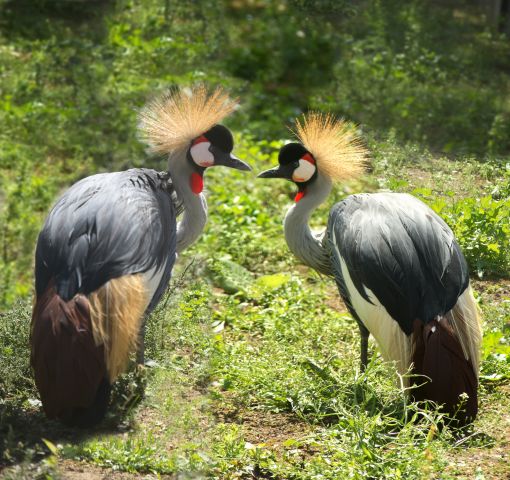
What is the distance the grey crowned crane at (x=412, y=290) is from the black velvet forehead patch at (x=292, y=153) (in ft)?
1.56

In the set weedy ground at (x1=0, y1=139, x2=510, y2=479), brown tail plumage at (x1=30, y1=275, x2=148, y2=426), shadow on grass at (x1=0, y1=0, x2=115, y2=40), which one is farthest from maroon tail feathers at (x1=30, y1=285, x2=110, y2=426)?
shadow on grass at (x1=0, y1=0, x2=115, y2=40)

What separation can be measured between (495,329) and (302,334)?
0.85 m

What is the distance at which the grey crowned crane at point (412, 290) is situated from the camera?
358cm

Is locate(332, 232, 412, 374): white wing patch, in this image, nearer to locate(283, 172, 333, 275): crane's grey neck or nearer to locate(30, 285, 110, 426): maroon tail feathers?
locate(283, 172, 333, 275): crane's grey neck

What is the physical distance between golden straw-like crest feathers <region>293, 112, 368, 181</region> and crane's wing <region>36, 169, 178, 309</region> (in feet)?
2.62

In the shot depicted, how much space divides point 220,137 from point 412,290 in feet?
4.17

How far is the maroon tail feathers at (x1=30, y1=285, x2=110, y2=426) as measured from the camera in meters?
3.34

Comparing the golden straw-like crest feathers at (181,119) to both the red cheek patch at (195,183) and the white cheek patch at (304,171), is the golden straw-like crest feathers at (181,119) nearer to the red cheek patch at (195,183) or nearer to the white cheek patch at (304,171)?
the red cheek patch at (195,183)

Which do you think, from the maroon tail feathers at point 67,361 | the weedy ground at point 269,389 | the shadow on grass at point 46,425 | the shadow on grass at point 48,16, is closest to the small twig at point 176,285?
the weedy ground at point 269,389

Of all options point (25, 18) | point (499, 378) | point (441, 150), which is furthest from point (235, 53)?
point (499, 378)

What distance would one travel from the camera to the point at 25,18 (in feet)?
25.7

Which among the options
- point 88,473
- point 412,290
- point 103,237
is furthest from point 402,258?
point 88,473

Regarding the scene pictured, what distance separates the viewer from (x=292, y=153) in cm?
449

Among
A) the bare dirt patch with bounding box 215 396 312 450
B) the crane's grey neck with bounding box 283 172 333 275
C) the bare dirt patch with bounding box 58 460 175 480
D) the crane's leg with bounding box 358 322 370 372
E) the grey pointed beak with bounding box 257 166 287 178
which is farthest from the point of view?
the grey pointed beak with bounding box 257 166 287 178
